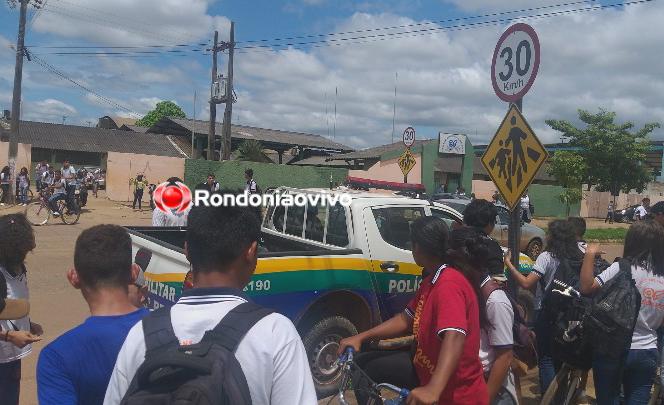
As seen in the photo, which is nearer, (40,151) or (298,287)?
(298,287)

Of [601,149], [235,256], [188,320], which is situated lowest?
[188,320]

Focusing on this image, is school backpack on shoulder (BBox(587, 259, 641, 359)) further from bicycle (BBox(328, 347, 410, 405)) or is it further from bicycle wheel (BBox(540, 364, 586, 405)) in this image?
bicycle (BBox(328, 347, 410, 405))

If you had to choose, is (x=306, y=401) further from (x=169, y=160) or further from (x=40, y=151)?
(x=40, y=151)

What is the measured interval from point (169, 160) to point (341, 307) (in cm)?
2259

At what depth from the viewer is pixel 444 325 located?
2387 millimetres

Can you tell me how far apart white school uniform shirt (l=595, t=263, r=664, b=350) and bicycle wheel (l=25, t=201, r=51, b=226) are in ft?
50.7

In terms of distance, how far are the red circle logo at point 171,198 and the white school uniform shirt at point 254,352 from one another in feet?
20.3

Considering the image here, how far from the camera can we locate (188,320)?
1510mm

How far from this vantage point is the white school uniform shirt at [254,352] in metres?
1.44

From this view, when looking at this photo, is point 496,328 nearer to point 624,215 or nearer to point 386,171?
point 386,171

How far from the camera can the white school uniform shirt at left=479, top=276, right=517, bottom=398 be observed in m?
2.82

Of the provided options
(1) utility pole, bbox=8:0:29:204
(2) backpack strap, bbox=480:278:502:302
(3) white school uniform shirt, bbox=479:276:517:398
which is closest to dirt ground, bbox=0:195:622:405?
(3) white school uniform shirt, bbox=479:276:517:398

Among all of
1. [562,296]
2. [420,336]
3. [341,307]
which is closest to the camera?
[420,336]

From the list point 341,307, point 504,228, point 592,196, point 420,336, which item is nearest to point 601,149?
point 592,196
